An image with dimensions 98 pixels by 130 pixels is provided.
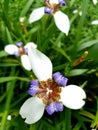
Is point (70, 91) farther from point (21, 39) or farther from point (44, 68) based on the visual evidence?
point (21, 39)

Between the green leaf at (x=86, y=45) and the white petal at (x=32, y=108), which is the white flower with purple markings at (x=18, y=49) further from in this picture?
the white petal at (x=32, y=108)

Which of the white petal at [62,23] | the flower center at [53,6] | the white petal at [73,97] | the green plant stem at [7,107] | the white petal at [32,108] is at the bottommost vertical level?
the green plant stem at [7,107]

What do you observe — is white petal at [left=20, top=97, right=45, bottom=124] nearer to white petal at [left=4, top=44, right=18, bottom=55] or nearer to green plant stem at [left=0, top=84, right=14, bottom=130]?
green plant stem at [left=0, top=84, right=14, bottom=130]

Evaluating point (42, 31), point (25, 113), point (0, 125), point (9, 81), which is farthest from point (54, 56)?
point (25, 113)

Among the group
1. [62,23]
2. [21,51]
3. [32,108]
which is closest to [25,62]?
[21,51]

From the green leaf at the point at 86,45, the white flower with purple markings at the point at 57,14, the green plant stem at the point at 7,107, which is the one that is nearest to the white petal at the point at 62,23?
the white flower with purple markings at the point at 57,14

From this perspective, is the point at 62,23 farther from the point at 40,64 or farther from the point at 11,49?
the point at 40,64
